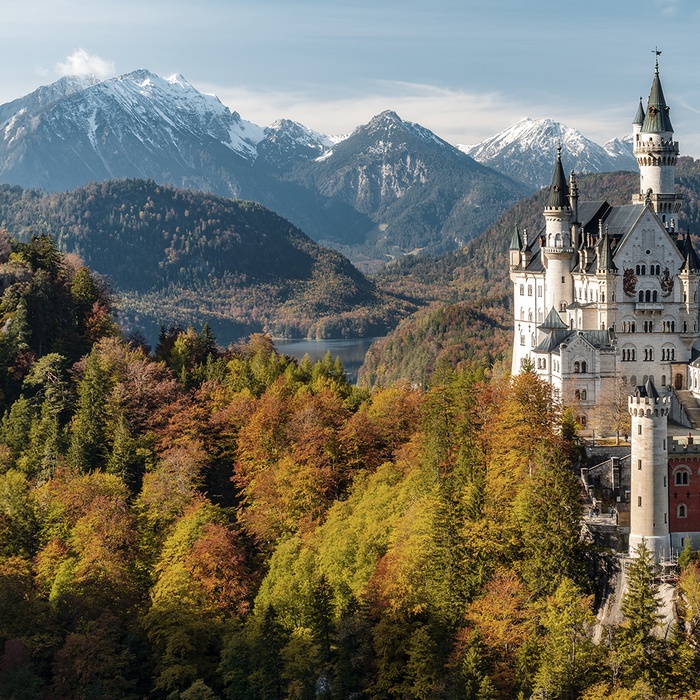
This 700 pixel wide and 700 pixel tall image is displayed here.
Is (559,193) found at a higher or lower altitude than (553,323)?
higher

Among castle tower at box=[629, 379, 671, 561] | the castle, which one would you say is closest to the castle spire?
the castle

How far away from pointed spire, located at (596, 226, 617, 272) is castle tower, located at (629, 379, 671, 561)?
94.8 feet

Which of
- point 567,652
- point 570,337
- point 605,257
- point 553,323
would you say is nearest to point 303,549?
point 567,652

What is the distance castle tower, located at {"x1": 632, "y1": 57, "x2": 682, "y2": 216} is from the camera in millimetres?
103125

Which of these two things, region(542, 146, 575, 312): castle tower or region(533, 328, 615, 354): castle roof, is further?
region(542, 146, 575, 312): castle tower

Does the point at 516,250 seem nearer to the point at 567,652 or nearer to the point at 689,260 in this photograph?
the point at 689,260

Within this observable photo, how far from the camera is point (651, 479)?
67688mm

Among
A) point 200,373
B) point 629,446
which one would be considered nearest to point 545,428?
point 629,446

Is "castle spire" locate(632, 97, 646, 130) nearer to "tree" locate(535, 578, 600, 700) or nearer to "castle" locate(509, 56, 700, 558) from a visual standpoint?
"castle" locate(509, 56, 700, 558)

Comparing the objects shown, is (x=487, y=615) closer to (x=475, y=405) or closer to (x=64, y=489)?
(x=475, y=405)

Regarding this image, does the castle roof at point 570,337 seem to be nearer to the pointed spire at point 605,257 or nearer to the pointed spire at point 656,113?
the pointed spire at point 605,257

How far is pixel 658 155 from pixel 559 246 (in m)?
11.5

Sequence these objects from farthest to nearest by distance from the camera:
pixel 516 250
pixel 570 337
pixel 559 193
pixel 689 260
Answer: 1. pixel 516 250
2. pixel 559 193
3. pixel 689 260
4. pixel 570 337

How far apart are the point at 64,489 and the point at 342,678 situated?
31.3 m
